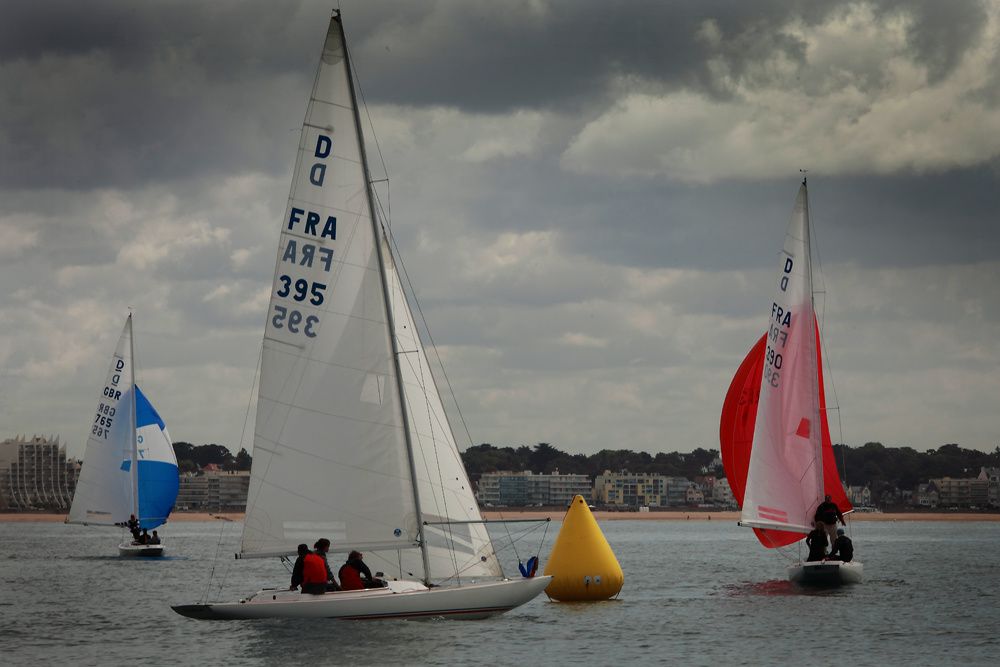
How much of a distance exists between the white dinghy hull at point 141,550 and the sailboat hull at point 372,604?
154 feet

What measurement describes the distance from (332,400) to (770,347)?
19766 mm

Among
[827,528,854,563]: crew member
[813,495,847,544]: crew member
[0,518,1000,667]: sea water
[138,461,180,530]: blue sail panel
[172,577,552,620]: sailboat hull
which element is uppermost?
[138,461,180,530]: blue sail panel

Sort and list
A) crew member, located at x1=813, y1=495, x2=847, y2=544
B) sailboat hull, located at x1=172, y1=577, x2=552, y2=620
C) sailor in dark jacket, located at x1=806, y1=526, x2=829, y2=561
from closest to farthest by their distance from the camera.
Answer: sailboat hull, located at x1=172, y1=577, x2=552, y2=620 → sailor in dark jacket, located at x1=806, y1=526, x2=829, y2=561 → crew member, located at x1=813, y1=495, x2=847, y2=544

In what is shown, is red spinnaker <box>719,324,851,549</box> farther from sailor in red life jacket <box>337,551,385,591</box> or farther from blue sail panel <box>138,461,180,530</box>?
blue sail panel <box>138,461,180,530</box>

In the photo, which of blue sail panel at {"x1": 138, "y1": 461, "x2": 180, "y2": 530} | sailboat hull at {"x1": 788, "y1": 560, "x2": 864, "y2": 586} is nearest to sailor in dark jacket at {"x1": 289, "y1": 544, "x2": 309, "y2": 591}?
sailboat hull at {"x1": 788, "y1": 560, "x2": 864, "y2": 586}

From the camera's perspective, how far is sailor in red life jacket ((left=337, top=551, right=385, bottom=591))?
33.5m

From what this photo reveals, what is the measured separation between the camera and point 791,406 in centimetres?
4978

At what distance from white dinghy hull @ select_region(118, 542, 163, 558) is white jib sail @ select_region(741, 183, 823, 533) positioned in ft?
133

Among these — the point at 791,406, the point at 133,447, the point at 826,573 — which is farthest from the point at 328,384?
the point at 133,447

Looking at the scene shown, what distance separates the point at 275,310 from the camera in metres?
34.2

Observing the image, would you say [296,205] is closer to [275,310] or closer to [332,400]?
[275,310]

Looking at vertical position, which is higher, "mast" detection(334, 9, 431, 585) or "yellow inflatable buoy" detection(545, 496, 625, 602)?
"mast" detection(334, 9, 431, 585)

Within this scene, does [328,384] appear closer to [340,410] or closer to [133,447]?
[340,410]

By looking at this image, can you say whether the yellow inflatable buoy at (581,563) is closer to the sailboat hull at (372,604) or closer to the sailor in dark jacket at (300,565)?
the sailboat hull at (372,604)
